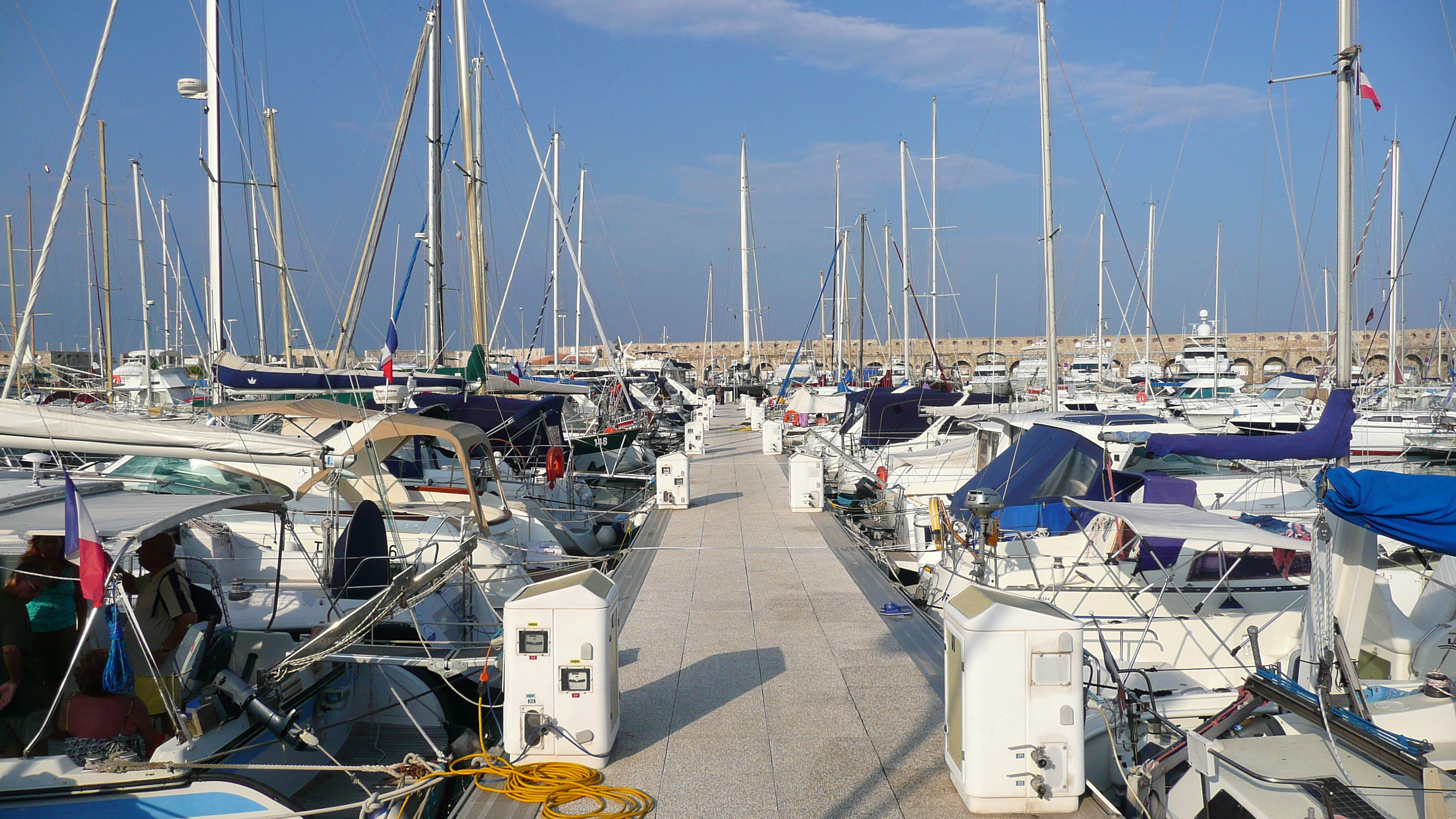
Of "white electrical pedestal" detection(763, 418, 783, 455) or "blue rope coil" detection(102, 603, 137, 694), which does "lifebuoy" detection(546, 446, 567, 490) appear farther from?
"blue rope coil" detection(102, 603, 137, 694)

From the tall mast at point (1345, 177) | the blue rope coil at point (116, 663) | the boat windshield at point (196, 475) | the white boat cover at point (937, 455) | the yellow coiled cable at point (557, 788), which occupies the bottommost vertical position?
the yellow coiled cable at point (557, 788)

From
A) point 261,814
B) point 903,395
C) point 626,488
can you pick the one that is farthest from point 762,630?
point 903,395

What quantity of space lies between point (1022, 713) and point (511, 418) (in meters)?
13.1

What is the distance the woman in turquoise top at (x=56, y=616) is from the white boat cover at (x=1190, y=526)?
24.3 feet

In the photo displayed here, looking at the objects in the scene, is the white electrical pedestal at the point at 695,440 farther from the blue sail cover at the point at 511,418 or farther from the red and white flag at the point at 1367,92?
the red and white flag at the point at 1367,92

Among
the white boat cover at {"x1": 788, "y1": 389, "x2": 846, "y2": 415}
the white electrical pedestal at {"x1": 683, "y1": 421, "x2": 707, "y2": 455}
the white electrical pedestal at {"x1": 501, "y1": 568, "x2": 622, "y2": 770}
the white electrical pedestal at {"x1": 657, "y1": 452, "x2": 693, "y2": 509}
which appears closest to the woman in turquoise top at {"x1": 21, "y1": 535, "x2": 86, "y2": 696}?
the white electrical pedestal at {"x1": 501, "y1": 568, "x2": 622, "y2": 770}

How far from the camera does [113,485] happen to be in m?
7.67

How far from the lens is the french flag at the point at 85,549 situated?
16.9 ft

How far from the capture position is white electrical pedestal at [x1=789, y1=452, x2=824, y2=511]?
15570mm

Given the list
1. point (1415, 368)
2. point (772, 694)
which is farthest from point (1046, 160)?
point (1415, 368)

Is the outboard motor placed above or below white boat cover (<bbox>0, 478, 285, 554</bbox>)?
below

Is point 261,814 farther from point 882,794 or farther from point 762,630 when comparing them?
point 762,630

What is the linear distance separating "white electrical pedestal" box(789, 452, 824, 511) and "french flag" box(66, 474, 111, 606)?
11.2 meters

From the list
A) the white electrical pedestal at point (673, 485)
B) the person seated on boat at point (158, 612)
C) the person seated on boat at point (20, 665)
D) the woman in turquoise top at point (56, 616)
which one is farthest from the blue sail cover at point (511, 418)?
the person seated on boat at point (20, 665)
